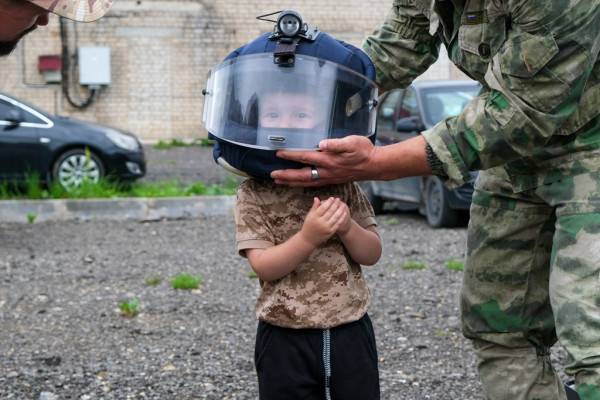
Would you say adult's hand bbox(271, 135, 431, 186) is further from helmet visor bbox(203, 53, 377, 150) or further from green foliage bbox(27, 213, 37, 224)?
green foliage bbox(27, 213, 37, 224)

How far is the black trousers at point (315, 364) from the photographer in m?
2.95

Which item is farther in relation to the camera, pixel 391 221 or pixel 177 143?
pixel 177 143

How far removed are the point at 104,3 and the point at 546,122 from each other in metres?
1.37

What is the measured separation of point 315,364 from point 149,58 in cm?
2074

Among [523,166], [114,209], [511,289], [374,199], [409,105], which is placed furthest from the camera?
[374,199]

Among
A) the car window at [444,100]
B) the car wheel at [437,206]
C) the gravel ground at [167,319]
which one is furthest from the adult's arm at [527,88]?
the car window at [444,100]

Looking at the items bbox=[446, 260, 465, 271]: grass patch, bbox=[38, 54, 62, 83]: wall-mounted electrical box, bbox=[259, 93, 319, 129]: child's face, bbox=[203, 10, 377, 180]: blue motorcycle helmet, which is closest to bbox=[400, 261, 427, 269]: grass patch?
bbox=[446, 260, 465, 271]: grass patch

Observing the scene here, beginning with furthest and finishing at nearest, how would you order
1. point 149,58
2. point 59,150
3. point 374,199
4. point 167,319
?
point 149,58 → point 59,150 → point 374,199 → point 167,319

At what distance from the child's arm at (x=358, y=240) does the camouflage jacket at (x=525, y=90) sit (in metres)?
0.31

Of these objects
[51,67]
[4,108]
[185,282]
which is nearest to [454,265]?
[185,282]

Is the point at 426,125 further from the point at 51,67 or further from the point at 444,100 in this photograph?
the point at 51,67

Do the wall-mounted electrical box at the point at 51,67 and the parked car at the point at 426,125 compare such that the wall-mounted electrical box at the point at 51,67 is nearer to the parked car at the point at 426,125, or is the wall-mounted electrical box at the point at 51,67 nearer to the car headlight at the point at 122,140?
the car headlight at the point at 122,140

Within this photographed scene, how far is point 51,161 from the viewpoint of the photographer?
1209 centimetres

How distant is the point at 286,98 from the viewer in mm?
2848
